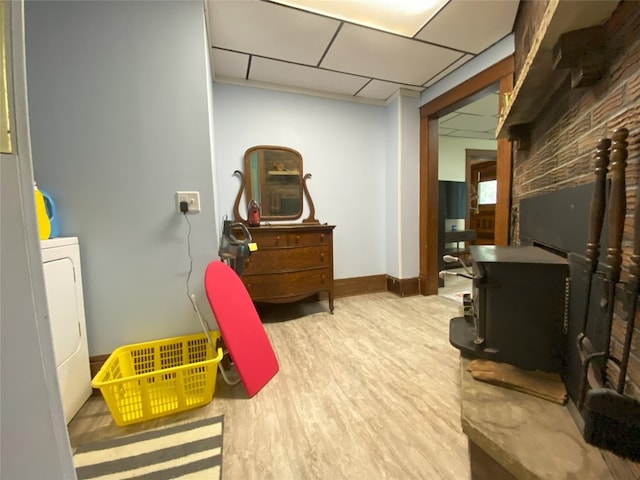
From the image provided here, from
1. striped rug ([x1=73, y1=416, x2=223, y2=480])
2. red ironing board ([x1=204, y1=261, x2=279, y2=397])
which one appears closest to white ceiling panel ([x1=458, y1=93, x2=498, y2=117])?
red ironing board ([x1=204, y1=261, x2=279, y2=397])

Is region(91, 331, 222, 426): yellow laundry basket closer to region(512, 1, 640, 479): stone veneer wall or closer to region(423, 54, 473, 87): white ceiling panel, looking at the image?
region(512, 1, 640, 479): stone veneer wall

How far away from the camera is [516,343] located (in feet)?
2.99

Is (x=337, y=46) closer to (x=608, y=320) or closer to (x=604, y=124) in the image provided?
(x=604, y=124)

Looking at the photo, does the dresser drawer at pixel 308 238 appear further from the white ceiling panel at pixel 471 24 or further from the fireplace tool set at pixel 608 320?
the fireplace tool set at pixel 608 320

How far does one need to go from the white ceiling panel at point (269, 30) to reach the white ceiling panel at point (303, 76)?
0.14m

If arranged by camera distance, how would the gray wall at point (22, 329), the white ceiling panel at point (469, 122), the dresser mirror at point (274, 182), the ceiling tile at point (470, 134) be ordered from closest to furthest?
the gray wall at point (22, 329) < the dresser mirror at point (274, 182) < the white ceiling panel at point (469, 122) < the ceiling tile at point (470, 134)

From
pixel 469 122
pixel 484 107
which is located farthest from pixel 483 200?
pixel 484 107

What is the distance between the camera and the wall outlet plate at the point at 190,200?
152cm

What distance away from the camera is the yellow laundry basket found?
1.20m

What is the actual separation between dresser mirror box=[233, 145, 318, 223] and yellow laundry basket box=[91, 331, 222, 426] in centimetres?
136

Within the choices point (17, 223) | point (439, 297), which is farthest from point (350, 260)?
point (17, 223)

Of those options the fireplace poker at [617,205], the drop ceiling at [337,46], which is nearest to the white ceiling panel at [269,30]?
the drop ceiling at [337,46]

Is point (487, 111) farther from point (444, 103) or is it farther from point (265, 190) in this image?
point (265, 190)

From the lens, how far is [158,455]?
1050 mm
